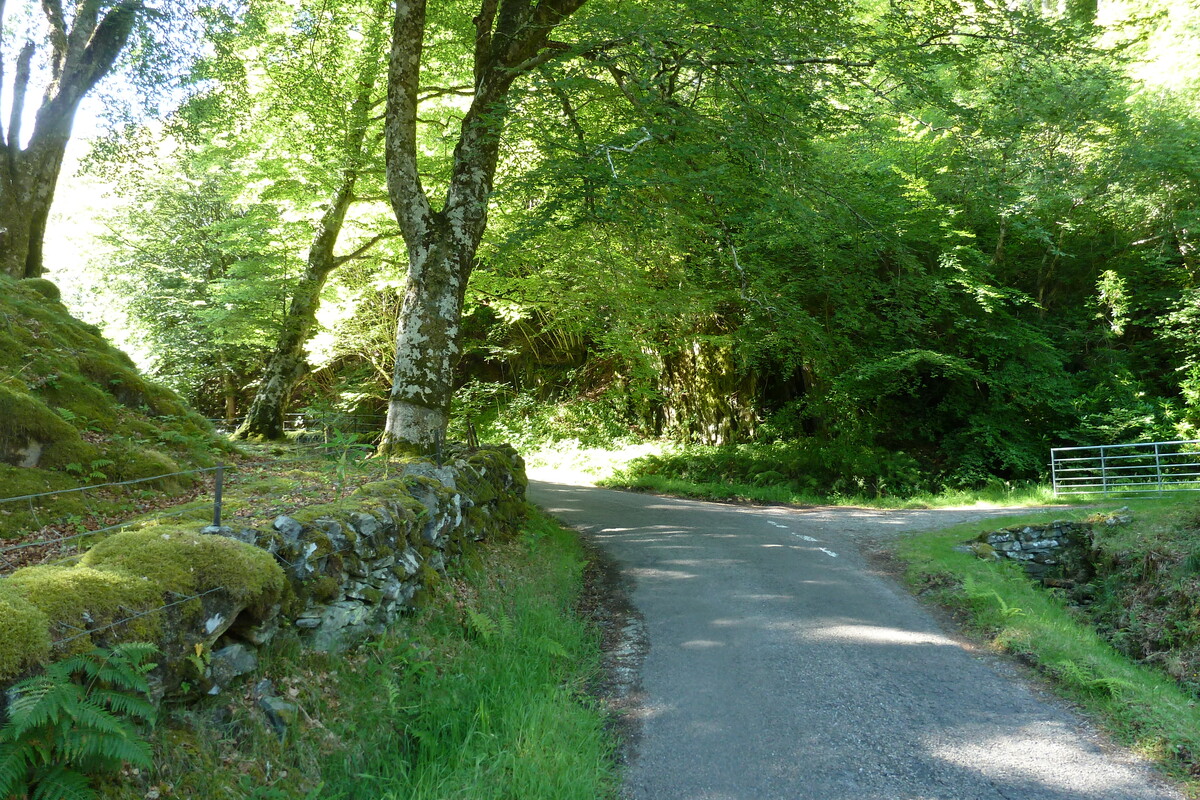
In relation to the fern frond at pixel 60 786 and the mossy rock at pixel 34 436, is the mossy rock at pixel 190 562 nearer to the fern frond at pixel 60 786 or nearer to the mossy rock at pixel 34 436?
the fern frond at pixel 60 786

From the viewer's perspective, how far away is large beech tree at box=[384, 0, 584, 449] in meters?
9.42

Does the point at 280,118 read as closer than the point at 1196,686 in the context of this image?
No

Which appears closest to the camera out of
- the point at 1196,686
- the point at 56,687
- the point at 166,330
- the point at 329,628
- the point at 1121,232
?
the point at 56,687

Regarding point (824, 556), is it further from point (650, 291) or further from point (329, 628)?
point (329, 628)

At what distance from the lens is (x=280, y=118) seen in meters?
13.0

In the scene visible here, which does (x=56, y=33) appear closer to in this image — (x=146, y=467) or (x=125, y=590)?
(x=146, y=467)

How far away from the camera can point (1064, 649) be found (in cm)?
625

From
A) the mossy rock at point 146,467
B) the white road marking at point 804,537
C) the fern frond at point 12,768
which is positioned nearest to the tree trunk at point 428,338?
the mossy rock at point 146,467

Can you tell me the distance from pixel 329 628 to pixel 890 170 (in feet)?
52.9

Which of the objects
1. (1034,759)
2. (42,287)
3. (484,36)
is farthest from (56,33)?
(1034,759)

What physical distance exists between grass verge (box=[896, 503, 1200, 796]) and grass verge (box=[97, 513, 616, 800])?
144 inches

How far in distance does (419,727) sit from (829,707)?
9.68ft

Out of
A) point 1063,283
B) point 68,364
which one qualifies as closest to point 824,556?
point 68,364

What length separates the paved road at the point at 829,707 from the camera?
4.32 meters
